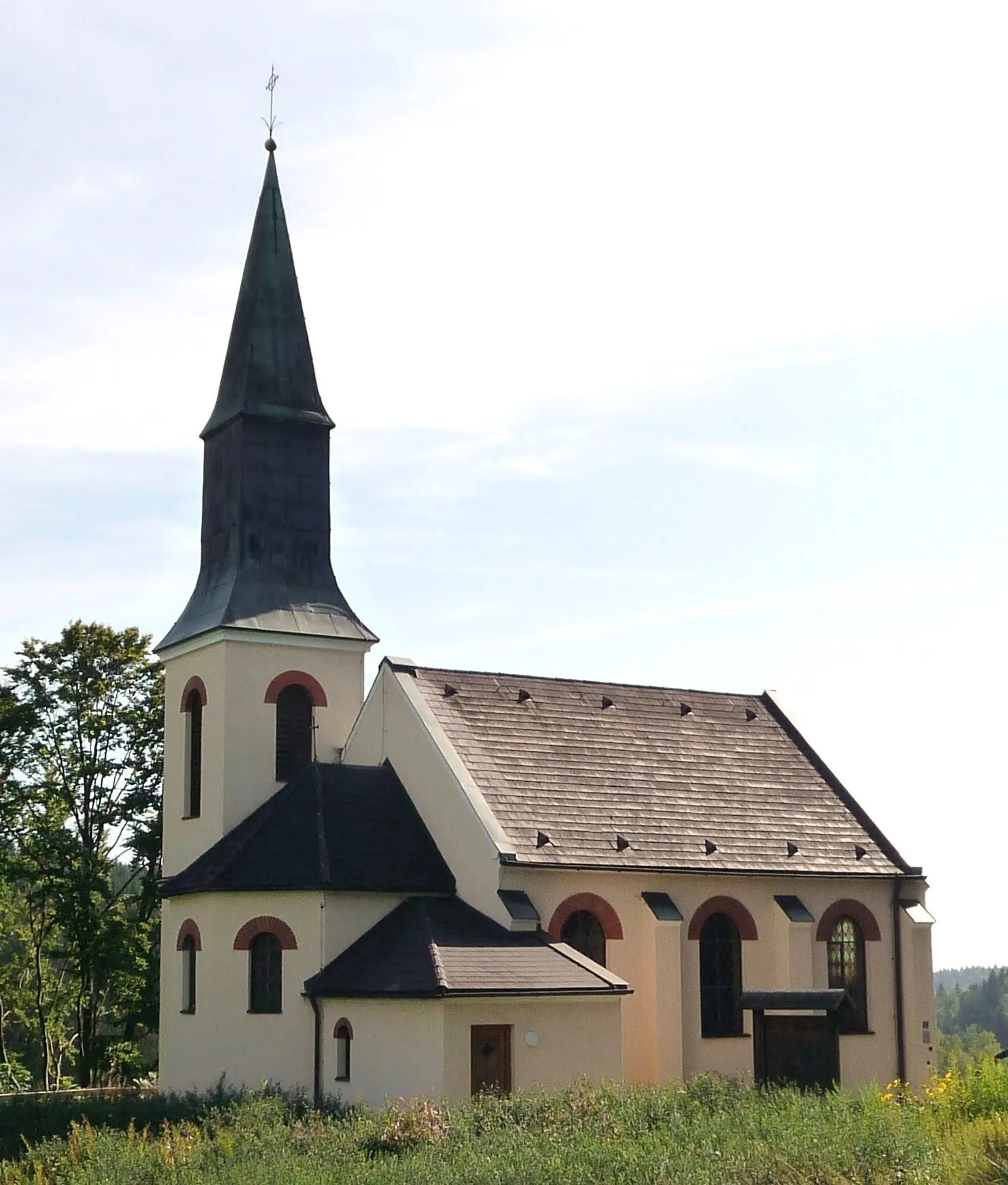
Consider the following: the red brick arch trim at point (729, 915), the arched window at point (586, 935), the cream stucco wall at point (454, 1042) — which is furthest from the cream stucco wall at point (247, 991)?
the red brick arch trim at point (729, 915)

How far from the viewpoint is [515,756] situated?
107 feet

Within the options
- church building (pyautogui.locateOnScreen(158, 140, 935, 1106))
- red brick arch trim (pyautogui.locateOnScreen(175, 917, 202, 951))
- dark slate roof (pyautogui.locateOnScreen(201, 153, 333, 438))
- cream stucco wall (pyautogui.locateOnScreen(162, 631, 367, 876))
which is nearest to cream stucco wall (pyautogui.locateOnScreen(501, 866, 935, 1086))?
church building (pyautogui.locateOnScreen(158, 140, 935, 1106))

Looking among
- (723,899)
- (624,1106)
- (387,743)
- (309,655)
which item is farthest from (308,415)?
(624,1106)

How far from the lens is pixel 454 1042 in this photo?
26500mm

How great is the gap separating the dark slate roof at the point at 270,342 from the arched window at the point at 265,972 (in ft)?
38.5

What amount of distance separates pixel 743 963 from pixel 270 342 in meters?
17.3

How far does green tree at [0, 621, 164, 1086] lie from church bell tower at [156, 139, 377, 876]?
9690 mm

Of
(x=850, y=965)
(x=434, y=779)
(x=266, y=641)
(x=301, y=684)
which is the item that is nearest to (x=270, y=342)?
(x=266, y=641)

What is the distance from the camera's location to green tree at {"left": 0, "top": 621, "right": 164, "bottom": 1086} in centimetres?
4334

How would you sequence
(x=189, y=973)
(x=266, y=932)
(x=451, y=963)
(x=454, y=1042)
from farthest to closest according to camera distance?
(x=189, y=973) < (x=266, y=932) < (x=451, y=963) < (x=454, y=1042)

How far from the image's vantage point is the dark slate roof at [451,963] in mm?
26984

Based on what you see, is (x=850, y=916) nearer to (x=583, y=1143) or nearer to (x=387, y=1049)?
(x=387, y=1049)

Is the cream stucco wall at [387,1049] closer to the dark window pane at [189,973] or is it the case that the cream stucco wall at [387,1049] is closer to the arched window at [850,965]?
the dark window pane at [189,973]

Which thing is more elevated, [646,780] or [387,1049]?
[646,780]
